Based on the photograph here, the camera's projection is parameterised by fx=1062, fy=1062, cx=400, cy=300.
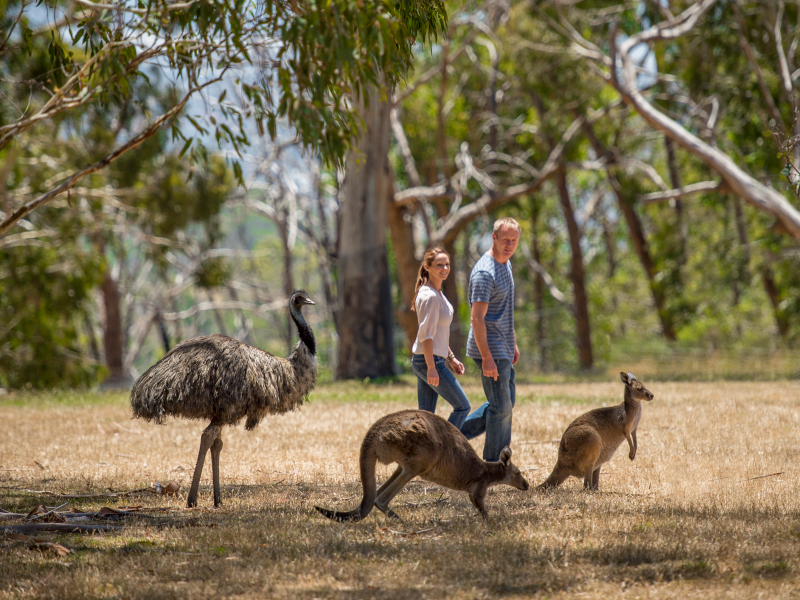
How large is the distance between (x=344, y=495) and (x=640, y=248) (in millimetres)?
26371

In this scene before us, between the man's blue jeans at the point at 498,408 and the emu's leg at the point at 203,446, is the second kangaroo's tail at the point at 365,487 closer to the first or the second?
the emu's leg at the point at 203,446

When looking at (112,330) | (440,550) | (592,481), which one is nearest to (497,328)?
(592,481)

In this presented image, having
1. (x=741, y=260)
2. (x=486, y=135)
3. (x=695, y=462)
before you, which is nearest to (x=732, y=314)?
(x=741, y=260)

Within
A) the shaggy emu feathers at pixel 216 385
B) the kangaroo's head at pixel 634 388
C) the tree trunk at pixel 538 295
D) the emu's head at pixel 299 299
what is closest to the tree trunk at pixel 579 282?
the tree trunk at pixel 538 295

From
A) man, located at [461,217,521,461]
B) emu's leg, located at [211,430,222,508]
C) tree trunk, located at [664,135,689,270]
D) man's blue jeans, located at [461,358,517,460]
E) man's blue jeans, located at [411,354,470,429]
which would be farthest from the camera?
tree trunk, located at [664,135,689,270]

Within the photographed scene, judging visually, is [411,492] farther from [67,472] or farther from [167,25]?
[167,25]

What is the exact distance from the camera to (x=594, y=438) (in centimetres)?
835

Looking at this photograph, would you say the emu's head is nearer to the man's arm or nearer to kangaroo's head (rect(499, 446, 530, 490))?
the man's arm

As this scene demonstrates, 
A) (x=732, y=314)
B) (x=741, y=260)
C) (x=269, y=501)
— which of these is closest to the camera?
(x=269, y=501)

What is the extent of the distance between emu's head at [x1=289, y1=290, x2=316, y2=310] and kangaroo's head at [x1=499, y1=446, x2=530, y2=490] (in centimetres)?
213

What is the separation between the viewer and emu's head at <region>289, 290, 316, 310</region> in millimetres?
8633

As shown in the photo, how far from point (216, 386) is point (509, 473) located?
2.21 m

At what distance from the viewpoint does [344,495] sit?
8625 millimetres

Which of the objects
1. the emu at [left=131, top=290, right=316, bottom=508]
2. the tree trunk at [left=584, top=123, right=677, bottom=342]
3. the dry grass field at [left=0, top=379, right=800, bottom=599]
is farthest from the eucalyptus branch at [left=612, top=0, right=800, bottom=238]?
the emu at [left=131, top=290, right=316, bottom=508]
